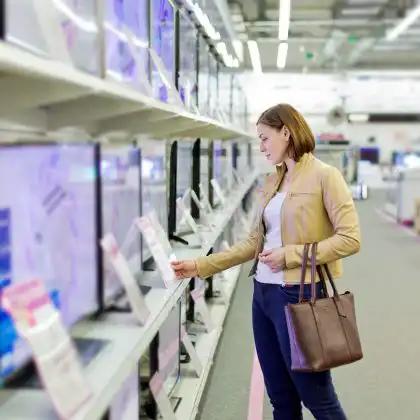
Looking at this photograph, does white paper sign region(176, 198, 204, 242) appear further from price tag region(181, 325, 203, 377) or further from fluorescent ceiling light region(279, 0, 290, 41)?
fluorescent ceiling light region(279, 0, 290, 41)

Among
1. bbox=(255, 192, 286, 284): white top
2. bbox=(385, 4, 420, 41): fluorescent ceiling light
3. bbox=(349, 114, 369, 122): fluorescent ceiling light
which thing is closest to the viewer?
bbox=(255, 192, 286, 284): white top

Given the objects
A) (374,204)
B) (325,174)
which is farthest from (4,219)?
(374,204)

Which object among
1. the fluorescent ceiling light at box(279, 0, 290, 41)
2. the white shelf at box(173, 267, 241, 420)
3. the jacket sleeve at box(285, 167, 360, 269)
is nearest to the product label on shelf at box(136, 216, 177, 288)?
the jacket sleeve at box(285, 167, 360, 269)

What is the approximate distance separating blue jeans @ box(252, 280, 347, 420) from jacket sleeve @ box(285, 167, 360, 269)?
0.14 m

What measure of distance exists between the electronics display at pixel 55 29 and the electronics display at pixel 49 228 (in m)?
0.23

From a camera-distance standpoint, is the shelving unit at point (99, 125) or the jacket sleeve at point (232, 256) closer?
the shelving unit at point (99, 125)

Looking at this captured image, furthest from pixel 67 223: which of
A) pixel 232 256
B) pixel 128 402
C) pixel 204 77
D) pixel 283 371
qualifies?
pixel 204 77

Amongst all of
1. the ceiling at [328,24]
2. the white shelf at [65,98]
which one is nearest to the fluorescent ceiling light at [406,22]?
the ceiling at [328,24]

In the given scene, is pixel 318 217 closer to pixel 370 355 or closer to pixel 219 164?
pixel 370 355

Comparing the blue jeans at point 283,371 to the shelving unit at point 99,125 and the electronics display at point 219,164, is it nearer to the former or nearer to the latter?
the shelving unit at point 99,125

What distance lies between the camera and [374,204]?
14.7 m

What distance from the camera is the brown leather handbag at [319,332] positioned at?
2043 millimetres

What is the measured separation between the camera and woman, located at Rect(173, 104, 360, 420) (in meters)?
2.11

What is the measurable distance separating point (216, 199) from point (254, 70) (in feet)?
39.5
